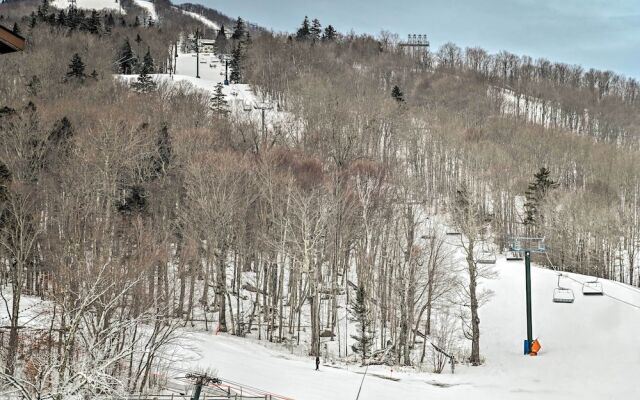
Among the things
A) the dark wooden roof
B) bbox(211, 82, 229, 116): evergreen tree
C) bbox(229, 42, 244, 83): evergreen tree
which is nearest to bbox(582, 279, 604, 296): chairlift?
the dark wooden roof

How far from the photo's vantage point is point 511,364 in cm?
2958

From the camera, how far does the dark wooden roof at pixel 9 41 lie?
855 cm

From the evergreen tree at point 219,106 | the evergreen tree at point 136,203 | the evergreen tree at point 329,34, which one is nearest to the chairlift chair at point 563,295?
the evergreen tree at point 136,203

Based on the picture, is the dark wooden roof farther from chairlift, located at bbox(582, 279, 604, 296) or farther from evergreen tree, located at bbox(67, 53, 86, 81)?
evergreen tree, located at bbox(67, 53, 86, 81)

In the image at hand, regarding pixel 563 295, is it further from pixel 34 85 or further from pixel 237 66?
pixel 237 66

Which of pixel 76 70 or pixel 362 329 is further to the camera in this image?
pixel 76 70

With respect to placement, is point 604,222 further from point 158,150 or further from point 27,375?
point 27,375

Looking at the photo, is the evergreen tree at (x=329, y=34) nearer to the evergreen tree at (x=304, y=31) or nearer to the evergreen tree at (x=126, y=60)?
the evergreen tree at (x=304, y=31)

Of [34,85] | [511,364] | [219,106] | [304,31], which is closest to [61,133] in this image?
[34,85]

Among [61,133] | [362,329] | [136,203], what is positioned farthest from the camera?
[61,133]

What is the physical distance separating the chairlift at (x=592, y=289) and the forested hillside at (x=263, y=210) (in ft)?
21.9

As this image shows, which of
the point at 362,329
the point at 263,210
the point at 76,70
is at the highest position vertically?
→ the point at 76,70

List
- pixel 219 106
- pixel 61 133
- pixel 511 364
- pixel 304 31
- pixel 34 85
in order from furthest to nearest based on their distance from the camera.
→ 1. pixel 304 31
2. pixel 219 106
3. pixel 34 85
4. pixel 61 133
5. pixel 511 364

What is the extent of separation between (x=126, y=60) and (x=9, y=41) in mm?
102092
